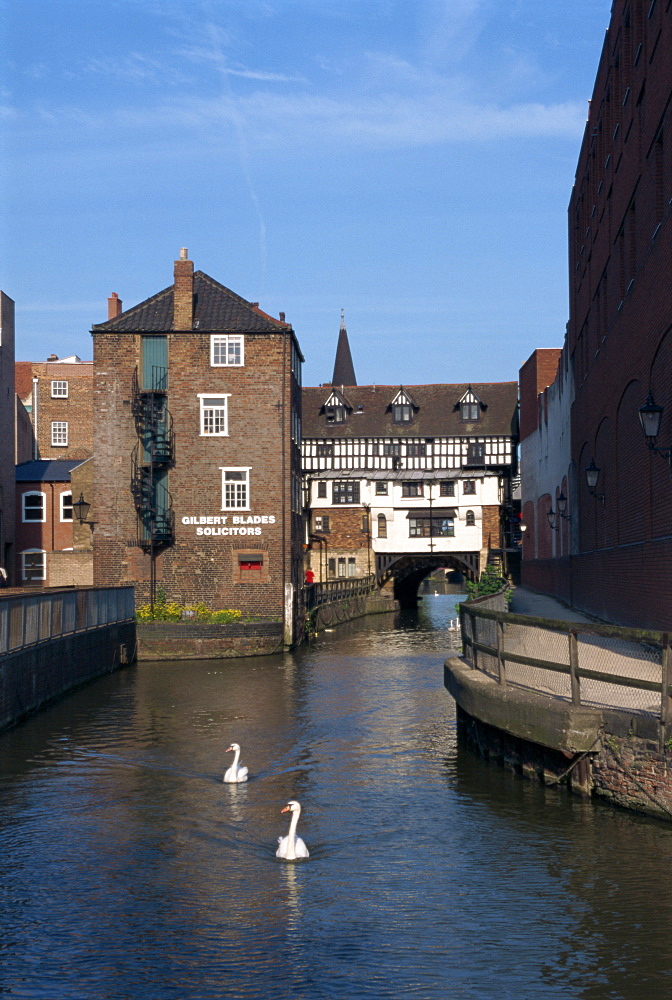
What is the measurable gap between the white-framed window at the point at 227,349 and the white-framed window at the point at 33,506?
51.7 feet

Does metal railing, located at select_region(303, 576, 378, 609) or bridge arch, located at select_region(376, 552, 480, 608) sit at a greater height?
bridge arch, located at select_region(376, 552, 480, 608)

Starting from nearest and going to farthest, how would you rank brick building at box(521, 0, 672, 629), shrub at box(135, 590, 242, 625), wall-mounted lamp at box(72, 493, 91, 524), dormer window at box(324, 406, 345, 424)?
brick building at box(521, 0, 672, 629) < shrub at box(135, 590, 242, 625) < wall-mounted lamp at box(72, 493, 91, 524) < dormer window at box(324, 406, 345, 424)

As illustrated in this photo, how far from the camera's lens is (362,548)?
73.7m

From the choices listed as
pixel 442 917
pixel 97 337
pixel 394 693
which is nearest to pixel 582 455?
pixel 394 693

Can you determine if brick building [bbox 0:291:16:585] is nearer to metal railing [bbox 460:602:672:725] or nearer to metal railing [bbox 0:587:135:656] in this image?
metal railing [bbox 0:587:135:656]

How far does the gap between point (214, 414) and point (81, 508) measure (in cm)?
1031

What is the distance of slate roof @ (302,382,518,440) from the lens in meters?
75.8

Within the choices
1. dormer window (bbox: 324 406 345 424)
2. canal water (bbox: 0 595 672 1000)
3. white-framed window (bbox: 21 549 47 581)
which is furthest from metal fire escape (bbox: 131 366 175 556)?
dormer window (bbox: 324 406 345 424)

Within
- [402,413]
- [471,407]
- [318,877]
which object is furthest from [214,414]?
[471,407]

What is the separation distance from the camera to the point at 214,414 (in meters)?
40.9

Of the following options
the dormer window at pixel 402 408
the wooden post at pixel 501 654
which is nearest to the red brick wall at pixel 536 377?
the dormer window at pixel 402 408

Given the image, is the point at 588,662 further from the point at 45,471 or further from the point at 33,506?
the point at 45,471

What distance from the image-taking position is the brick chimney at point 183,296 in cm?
4150

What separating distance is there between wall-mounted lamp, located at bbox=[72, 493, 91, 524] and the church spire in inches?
2179
